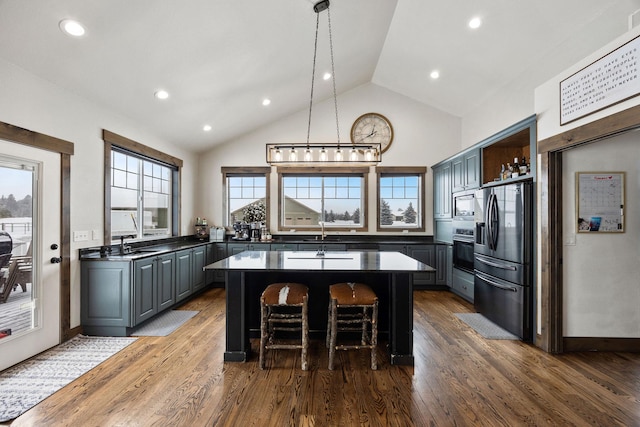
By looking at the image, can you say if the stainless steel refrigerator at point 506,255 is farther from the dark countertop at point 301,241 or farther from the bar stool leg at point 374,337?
the bar stool leg at point 374,337

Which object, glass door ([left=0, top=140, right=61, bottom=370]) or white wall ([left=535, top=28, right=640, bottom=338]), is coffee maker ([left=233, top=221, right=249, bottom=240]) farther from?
white wall ([left=535, top=28, right=640, bottom=338])

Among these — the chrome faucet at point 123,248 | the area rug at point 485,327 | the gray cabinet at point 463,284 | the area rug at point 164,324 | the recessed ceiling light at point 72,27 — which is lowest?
the area rug at point 485,327

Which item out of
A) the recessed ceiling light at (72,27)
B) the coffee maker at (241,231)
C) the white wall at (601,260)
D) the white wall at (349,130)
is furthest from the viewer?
the white wall at (349,130)

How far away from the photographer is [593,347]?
293 centimetres

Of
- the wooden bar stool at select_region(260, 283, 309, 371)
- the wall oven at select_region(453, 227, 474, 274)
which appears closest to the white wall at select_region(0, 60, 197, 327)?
the wooden bar stool at select_region(260, 283, 309, 371)

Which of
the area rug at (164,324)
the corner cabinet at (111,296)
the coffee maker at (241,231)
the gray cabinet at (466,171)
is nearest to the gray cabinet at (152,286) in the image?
the corner cabinet at (111,296)

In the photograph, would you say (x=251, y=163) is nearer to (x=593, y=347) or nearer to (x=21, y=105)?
(x=21, y=105)

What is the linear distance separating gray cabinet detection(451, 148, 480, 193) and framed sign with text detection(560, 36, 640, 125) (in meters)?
1.52

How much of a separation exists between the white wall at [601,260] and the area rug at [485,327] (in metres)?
0.58

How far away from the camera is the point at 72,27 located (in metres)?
2.46

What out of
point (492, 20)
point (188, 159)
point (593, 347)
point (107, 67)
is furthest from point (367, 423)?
point (188, 159)

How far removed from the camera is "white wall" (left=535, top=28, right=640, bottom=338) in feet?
9.46

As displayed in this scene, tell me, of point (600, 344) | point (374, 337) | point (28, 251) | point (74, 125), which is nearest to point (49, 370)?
point (28, 251)

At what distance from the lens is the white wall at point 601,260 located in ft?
9.46
